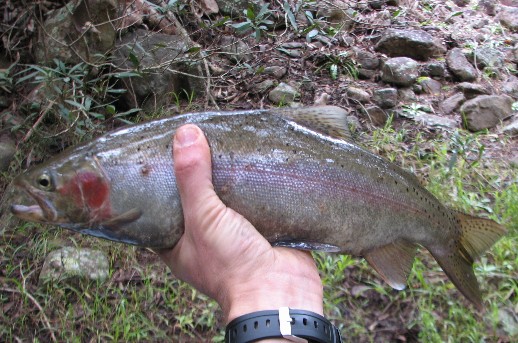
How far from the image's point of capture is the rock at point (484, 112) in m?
5.45

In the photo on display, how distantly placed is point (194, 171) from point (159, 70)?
315 centimetres

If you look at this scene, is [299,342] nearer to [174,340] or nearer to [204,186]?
[204,186]

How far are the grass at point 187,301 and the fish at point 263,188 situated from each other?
46.8 inches

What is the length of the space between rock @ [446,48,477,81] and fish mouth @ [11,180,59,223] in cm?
540

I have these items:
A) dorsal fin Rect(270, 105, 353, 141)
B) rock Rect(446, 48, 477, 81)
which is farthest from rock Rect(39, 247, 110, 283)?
rock Rect(446, 48, 477, 81)

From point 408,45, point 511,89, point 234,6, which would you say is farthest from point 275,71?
point 511,89

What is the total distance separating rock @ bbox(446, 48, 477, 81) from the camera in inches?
245

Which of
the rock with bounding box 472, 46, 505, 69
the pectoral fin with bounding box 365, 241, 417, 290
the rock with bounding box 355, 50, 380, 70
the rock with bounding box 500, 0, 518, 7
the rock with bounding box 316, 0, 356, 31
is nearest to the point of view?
the pectoral fin with bounding box 365, 241, 417, 290

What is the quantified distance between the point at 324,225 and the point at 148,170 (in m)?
0.76

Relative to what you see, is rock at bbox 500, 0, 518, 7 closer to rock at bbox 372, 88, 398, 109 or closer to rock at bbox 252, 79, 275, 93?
rock at bbox 372, 88, 398, 109

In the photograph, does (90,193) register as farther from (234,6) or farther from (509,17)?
(509,17)

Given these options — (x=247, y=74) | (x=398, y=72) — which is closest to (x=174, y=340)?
(x=247, y=74)

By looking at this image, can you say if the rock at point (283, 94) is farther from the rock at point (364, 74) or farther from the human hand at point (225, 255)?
the human hand at point (225, 255)

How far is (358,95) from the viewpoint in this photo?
560cm
